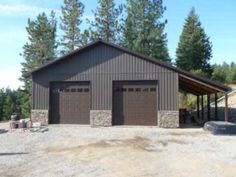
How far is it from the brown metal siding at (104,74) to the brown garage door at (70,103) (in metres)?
0.42

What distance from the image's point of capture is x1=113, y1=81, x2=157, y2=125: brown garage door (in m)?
23.3

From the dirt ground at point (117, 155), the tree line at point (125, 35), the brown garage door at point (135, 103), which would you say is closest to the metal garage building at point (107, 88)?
the brown garage door at point (135, 103)

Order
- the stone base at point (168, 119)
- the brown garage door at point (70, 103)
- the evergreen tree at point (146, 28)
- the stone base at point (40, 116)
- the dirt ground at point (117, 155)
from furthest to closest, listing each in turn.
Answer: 1. the evergreen tree at point (146, 28)
2. the stone base at point (40, 116)
3. the brown garage door at point (70, 103)
4. the stone base at point (168, 119)
5. the dirt ground at point (117, 155)

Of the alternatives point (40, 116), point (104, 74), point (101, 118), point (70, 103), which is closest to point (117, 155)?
point (101, 118)

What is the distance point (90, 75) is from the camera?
942 inches

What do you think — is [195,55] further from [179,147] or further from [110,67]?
[179,147]

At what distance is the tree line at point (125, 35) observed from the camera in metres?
47.2

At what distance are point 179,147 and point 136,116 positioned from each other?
905 centimetres

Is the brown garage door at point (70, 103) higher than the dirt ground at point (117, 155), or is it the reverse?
the brown garage door at point (70, 103)

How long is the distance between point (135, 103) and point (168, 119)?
2.28 metres

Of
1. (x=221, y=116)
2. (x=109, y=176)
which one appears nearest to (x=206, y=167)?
(x=109, y=176)

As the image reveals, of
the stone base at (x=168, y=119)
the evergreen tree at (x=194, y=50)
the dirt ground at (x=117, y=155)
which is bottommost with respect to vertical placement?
the dirt ground at (x=117, y=155)

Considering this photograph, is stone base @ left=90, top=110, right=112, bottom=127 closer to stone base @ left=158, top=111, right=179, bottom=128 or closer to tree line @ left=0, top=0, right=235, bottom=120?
stone base @ left=158, top=111, right=179, bottom=128

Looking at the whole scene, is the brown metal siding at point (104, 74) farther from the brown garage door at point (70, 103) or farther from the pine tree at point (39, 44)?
the pine tree at point (39, 44)
